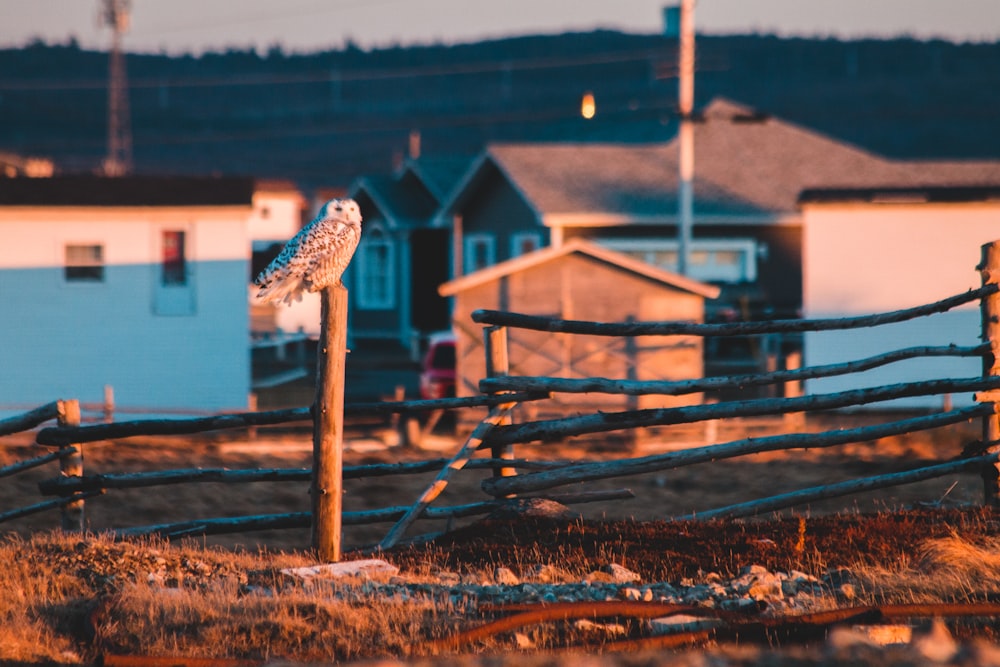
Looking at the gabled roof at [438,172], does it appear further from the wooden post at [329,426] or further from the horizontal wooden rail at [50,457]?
the wooden post at [329,426]

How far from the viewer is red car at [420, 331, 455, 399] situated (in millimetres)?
21516

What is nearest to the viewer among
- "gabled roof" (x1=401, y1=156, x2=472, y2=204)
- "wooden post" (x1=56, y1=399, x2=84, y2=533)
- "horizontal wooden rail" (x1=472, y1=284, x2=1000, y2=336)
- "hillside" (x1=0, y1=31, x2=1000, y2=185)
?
"horizontal wooden rail" (x1=472, y1=284, x2=1000, y2=336)

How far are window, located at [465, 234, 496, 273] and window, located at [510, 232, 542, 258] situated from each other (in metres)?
1.08

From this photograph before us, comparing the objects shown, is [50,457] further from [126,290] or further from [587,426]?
[126,290]

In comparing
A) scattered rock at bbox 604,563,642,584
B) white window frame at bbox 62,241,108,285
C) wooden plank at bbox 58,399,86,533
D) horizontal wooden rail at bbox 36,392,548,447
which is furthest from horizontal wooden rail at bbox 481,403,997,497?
white window frame at bbox 62,241,108,285

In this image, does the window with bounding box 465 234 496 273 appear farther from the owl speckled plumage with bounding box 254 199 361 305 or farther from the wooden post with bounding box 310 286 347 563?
the wooden post with bounding box 310 286 347 563

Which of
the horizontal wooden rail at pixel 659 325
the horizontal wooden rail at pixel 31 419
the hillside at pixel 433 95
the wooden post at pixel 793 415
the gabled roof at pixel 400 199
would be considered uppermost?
the hillside at pixel 433 95

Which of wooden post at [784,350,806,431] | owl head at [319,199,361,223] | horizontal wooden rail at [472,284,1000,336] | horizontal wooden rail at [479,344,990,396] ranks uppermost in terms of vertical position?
owl head at [319,199,361,223]

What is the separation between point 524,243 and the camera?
30938mm

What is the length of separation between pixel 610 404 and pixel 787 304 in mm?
12064

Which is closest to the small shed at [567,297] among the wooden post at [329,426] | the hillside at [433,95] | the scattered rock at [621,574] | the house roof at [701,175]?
the house roof at [701,175]

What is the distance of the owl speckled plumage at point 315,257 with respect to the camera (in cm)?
837

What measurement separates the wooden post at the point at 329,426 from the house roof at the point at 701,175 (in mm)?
20489

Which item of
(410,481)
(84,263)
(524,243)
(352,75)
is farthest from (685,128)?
(352,75)
